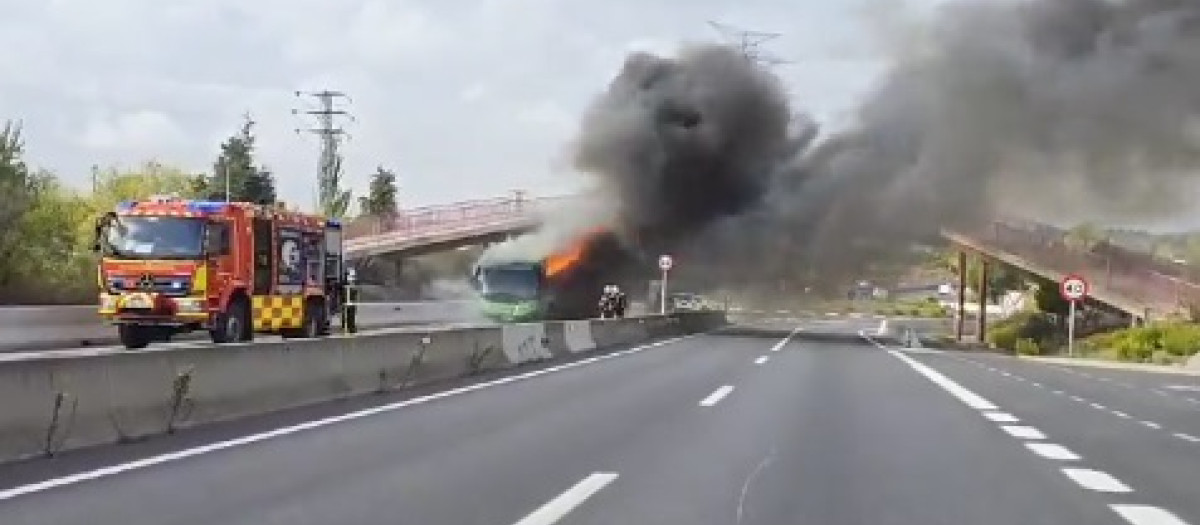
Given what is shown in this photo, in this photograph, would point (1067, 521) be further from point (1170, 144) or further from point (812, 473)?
point (1170, 144)

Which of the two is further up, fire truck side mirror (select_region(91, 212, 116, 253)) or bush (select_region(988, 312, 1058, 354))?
fire truck side mirror (select_region(91, 212, 116, 253))

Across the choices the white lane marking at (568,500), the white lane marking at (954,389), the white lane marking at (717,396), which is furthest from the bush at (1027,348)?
the white lane marking at (568,500)

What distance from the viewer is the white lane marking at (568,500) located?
8.25 m

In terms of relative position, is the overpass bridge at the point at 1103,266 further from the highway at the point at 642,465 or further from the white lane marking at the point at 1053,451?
the white lane marking at the point at 1053,451

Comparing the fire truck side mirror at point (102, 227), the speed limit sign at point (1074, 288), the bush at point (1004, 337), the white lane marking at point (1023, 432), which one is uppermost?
the fire truck side mirror at point (102, 227)

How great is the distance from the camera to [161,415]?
12.8 metres

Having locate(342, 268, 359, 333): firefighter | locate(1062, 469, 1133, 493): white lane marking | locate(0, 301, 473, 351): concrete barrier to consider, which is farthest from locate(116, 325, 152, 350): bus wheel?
locate(1062, 469, 1133, 493): white lane marking

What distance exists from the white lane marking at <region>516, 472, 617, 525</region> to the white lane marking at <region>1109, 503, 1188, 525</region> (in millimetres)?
3474

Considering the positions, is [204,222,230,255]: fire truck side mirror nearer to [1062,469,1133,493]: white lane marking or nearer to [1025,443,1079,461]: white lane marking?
[1025,443,1079,461]: white lane marking

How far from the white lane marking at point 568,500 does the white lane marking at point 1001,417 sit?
748 cm

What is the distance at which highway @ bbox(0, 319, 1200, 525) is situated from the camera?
28.2 feet

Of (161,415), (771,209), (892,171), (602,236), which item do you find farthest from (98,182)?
(161,415)

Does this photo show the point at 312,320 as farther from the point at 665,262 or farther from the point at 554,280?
the point at 554,280

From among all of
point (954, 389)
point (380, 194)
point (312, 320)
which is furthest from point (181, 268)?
point (380, 194)
